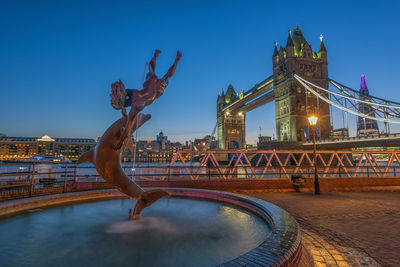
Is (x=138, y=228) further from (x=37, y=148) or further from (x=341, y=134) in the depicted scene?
(x=37, y=148)

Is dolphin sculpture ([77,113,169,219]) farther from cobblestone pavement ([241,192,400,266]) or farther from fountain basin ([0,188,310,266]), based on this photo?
cobblestone pavement ([241,192,400,266])

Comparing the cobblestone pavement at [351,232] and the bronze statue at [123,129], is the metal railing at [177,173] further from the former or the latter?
the cobblestone pavement at [351,232]

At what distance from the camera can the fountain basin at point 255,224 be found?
7.86 ft

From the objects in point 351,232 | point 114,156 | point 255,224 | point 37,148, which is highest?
point 37,148

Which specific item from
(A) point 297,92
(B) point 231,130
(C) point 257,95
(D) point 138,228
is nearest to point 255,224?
(D) point 138,228

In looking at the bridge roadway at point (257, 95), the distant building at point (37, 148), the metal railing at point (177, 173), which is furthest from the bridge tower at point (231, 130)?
the metal railing at point (177, 173)

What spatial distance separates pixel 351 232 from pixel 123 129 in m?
5.20

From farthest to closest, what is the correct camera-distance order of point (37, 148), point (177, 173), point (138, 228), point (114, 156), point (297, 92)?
point (37, 148)
point (297, 92)
point (177, 173)
point (114, 156)
point (138, 228)

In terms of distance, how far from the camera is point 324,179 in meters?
11.6

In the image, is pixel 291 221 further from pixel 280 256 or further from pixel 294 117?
pixel 294 117

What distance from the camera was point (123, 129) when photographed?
489 cm

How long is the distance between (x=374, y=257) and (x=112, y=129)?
5297 mm

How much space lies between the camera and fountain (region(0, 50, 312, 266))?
10.2 feet

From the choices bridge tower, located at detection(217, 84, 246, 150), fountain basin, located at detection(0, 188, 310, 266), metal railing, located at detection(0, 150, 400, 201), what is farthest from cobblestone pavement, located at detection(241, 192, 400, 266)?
bridge tower, located at detection(217, 84, 246, 150)
